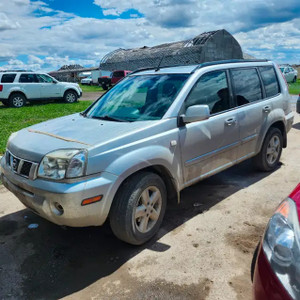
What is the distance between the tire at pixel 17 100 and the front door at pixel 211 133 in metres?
13.4

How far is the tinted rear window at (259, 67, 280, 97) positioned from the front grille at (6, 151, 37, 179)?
3759 mm

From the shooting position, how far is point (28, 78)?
604 inches

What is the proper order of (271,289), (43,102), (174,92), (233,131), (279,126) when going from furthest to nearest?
(43,102)
(279,126)
(233,131)
(174,92)
(271,289)

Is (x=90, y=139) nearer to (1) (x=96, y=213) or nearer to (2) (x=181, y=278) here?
(1) (x=96, y=213)

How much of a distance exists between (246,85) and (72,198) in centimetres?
314

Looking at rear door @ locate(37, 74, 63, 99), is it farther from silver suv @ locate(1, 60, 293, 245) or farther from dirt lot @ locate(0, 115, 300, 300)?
silver suv @ locate(1, 60, 293, 245)

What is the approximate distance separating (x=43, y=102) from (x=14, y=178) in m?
14.9

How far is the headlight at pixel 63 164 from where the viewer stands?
2.64 metres

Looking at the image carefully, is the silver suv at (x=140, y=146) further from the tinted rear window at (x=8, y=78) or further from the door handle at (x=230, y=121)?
the tinted rear window at (x=8, y=78)

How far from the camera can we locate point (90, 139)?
9.51ft

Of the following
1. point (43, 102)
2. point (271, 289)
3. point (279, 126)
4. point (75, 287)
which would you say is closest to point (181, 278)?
point (75, 287)

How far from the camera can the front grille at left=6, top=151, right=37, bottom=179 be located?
2.83m

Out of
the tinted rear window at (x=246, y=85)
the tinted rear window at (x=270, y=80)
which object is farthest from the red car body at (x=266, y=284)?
the tinted rear window at (x=270, y=80)

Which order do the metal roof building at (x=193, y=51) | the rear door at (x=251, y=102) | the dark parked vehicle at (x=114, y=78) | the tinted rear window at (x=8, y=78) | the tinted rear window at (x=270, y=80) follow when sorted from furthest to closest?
the metal roof building at (x=193, y=51) < the dark parked vehicle at (x=114, y=78) < the tinted rear window at (x=8, y=78) < the tinted rear window at (x=270, y=80) < the rear door at (x=251, y=102)
